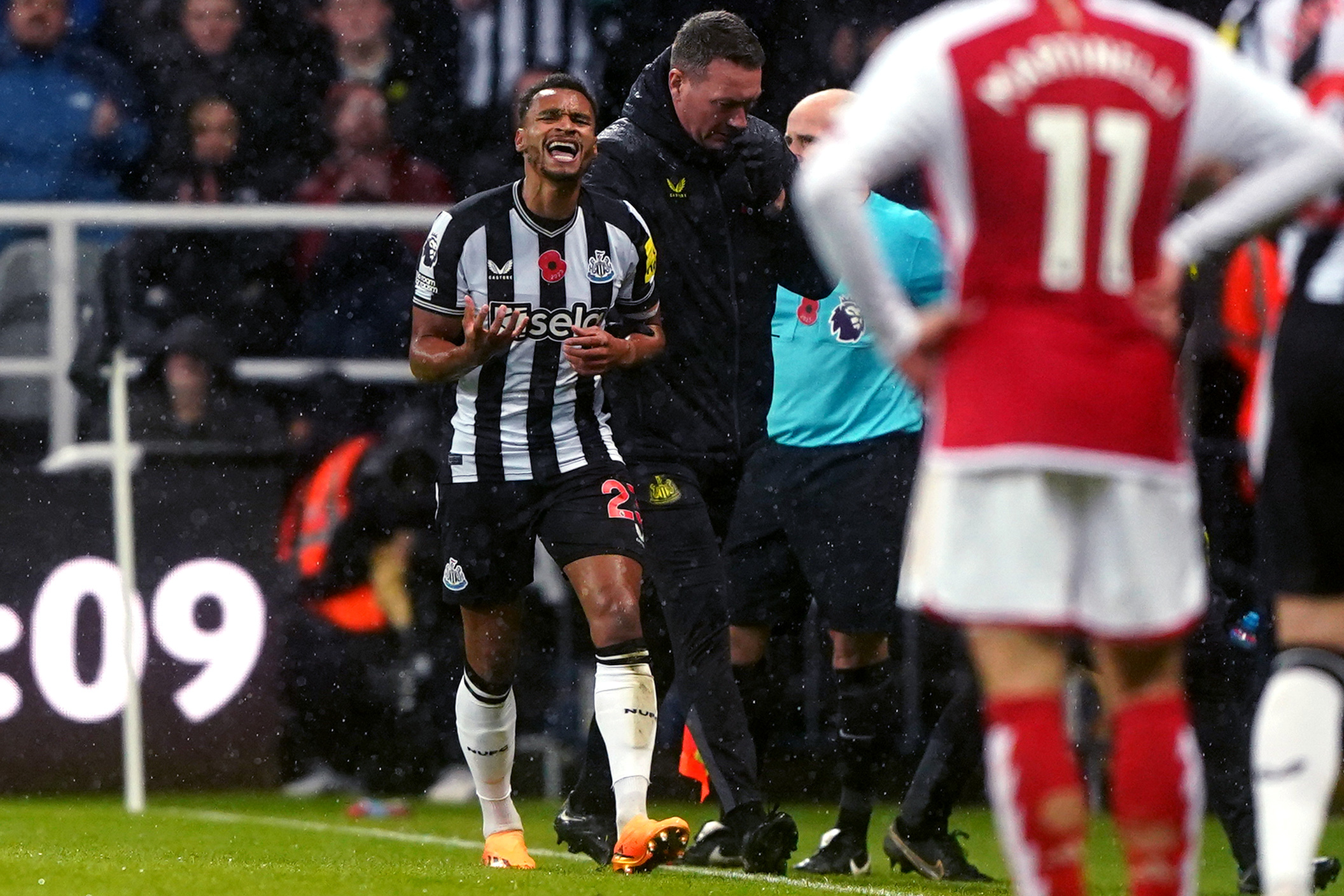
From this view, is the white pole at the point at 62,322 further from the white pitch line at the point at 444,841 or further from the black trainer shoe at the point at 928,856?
the black trainer shoe at the point at 928,856

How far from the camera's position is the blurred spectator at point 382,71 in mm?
11617

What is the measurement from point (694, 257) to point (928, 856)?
1876 millimetres

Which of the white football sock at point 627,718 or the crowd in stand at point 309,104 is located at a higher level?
the crowd in stand at point 309,104

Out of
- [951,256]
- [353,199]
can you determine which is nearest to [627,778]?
[951,256]

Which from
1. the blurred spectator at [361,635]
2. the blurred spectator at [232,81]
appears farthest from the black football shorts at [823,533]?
the blurred spectator at [232,81]

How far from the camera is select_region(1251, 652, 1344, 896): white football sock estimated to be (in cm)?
344

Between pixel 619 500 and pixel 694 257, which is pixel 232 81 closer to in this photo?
pixel 694 257

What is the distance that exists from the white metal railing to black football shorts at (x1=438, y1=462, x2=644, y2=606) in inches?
147

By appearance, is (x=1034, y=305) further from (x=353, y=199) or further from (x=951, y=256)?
(x=353, y=199)

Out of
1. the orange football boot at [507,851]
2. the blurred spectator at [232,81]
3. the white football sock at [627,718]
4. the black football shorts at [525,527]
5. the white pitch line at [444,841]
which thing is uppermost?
the blurred spectator at [232,81]

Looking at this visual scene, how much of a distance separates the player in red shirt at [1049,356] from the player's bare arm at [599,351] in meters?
2.56

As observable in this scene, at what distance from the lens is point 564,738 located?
9.04 m

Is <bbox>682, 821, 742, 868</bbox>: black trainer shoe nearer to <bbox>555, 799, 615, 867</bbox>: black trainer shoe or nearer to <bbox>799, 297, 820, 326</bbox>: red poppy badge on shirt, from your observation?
<bbox>555, 799, 615, 867</bbox>: black trainer shoe

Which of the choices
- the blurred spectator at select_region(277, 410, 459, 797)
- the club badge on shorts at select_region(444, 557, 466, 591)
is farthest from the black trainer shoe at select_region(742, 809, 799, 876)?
the blurred spectator at select_region(277, 410, 459, 797)
